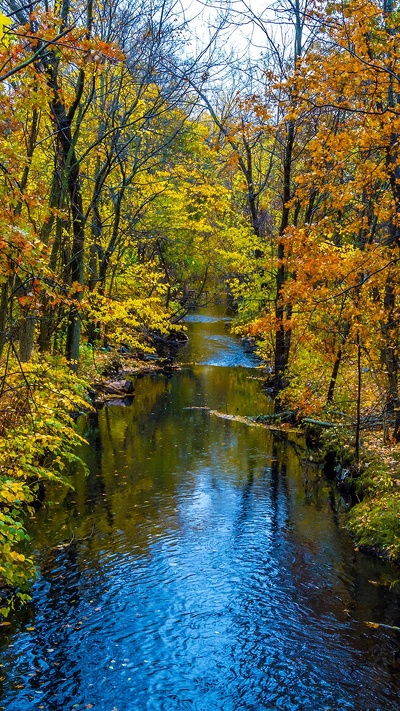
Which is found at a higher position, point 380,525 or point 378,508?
point 378,508

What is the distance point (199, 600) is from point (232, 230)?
1378 cm

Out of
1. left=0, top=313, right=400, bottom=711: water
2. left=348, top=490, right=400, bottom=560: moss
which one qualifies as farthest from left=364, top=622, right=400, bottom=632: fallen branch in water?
left=348, top=490, right=400, bottom=560: moss

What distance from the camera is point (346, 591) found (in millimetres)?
6922

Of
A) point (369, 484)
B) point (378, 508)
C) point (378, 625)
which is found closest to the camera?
point (378, 625)

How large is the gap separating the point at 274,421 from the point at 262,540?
751 cm

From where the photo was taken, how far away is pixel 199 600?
6.59m

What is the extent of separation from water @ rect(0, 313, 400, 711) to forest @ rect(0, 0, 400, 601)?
2.05ft

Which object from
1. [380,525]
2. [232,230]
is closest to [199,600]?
[380,525]

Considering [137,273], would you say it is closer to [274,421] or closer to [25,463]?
[274,421]

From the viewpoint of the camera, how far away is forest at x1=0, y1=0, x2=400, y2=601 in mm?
6137

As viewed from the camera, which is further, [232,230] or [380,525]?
[232,230]

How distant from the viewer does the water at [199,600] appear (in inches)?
200

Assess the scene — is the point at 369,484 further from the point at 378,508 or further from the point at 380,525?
the point at 380,525

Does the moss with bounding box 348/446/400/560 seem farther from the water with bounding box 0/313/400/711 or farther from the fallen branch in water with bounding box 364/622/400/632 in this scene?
the fallen branch in water with bounding box 364/622/400/632
